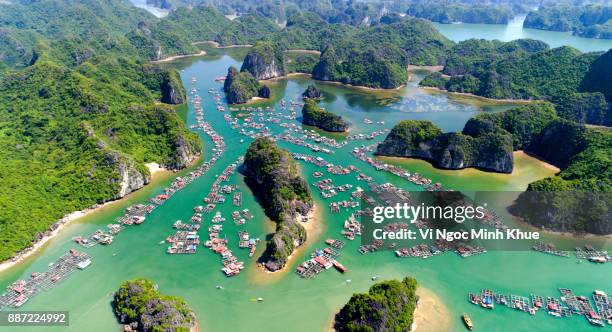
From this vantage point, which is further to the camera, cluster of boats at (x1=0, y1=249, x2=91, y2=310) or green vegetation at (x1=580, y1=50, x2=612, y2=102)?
green vegetation at (x1=580, y1=50, x2=612, y2=102)

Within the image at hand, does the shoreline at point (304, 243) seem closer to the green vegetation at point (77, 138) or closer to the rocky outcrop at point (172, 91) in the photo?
the green vegetation at point (77, 138)

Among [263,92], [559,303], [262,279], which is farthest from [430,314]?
[263,92]

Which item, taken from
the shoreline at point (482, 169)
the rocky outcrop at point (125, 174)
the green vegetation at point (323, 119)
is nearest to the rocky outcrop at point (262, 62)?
the green vegetation at point (323, 119)

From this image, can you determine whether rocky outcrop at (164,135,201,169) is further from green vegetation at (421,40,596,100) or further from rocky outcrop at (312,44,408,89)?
green vegetation at (421,40,596,100)

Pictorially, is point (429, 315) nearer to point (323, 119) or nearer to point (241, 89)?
point (323, 119)

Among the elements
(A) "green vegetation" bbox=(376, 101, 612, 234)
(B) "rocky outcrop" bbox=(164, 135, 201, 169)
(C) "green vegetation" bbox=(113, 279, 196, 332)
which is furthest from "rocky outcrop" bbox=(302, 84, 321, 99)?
(C) "green vegetation" bbox=(113, 279, 196, 332)

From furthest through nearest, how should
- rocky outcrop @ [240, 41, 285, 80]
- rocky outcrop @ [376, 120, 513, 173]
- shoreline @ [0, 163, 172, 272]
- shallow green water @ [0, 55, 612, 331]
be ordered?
rocky outcrop @ [240, 41, 285, 80]
rocky outcrop @ [376, 120, 513, 173]
shoreline @ [0, 163, 172, 272]
shallow green water @ [0, 55, 612, 331]
